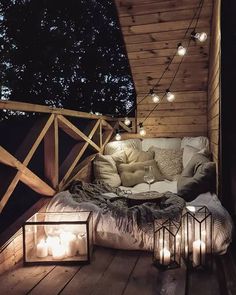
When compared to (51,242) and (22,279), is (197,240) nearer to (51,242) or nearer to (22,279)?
(51,242)

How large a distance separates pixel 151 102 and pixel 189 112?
630mm

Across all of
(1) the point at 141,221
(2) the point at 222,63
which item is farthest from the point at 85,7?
(1) the point at 141,221

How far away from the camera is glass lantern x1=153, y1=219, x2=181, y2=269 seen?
2.16m

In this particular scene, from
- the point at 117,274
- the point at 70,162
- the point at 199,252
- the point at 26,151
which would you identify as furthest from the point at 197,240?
the point at 70,162

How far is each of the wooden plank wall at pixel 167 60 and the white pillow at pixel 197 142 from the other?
33cm

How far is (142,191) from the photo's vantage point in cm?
360

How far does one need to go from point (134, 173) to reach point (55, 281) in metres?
2.06

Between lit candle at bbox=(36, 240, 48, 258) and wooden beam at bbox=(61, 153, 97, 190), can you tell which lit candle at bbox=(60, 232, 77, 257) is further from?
wooden beam at bbox=(61, 153, 97, 190)

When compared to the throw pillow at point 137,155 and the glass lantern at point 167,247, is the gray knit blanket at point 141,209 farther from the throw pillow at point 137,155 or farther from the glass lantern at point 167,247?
the throw pillow at point 137,155

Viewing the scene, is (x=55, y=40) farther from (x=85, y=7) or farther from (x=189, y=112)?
(x=189, y=112)

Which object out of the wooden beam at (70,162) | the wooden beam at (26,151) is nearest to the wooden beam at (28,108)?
the wooden beam at (26,151)

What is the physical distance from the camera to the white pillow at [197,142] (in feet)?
13.9

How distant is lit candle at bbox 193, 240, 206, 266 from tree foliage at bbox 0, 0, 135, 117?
4.59 m

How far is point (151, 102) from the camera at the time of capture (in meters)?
4.83
